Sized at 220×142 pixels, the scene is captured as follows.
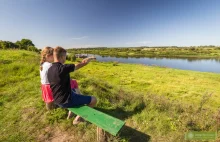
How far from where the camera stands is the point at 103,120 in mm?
3072

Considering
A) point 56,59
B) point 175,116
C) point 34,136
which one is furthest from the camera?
point 175,116

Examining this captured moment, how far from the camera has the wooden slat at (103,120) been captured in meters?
2.83

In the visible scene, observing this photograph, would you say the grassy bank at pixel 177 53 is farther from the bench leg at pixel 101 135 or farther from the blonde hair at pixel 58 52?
the blonde hair at pixel 58 52

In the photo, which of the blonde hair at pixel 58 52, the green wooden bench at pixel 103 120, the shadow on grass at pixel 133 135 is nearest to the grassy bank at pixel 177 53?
the shadow on grass at pixel 133 135

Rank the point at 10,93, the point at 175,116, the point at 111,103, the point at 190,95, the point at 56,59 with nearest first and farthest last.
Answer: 1. the point at 56,59
2. the point at 175,116
3. the point at 111,103
4. the point at 10,93
5. the point at 190,95

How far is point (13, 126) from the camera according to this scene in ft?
13.4

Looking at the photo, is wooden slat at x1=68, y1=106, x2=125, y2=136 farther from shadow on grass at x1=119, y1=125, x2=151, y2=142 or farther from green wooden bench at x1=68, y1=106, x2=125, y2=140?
shadow on grass at x1=119, y1=125, x2=151, y2=142

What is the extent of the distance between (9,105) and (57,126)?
2.62m

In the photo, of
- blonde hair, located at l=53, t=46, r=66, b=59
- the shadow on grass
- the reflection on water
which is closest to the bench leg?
the shadow on grass

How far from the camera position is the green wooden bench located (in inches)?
111

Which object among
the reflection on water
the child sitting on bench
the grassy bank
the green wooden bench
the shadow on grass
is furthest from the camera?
the grassy bank

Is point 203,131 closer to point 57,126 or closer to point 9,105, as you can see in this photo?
point 57,126

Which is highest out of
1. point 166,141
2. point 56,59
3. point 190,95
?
point 56,59

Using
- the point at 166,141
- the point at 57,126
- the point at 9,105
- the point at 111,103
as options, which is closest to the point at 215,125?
the point at 166,141
